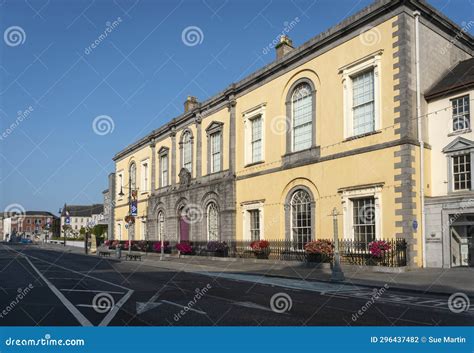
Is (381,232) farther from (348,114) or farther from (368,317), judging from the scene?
(368,317)

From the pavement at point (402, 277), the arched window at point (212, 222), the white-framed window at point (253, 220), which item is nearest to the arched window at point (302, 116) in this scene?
the white-framed window at point (253, 220)

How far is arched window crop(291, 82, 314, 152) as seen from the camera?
26547 mm

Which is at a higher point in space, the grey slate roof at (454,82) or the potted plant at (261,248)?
the grey slate roof at (454,82)

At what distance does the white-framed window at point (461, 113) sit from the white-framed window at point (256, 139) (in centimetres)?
1279

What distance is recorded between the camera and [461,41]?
24906 millimetres

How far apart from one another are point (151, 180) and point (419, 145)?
3152cm

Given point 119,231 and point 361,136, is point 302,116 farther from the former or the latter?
point 119,231

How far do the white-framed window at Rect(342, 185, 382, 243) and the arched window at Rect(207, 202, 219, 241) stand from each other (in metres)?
13.7

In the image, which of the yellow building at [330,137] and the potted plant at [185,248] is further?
the potted plant at [185,248]

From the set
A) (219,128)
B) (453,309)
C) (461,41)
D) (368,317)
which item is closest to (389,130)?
(461,41)

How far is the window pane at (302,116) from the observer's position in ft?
87.1

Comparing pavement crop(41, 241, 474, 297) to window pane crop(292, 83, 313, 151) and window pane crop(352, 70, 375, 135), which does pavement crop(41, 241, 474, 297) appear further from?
window pane crop(292, 83, 313, 151)

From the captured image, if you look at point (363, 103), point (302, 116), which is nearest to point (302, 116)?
point (302, 116)

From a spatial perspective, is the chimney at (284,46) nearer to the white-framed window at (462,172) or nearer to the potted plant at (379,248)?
the white-framed window at (462,172)
